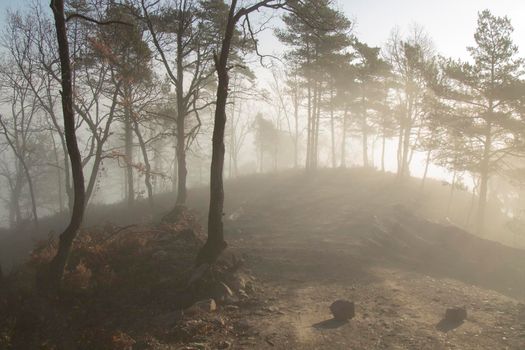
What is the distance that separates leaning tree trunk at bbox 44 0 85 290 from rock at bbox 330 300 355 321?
6580mm

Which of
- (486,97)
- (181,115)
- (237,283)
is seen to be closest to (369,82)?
(486,97)

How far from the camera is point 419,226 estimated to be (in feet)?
65.9

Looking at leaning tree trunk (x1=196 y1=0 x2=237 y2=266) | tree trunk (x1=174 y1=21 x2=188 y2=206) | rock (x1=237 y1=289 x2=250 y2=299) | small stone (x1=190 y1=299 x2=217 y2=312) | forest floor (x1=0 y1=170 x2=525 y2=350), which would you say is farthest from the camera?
tree trunk (x1=174 y1=21 x2=188 y2=206)

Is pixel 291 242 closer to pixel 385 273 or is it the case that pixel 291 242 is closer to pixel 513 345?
pixel 385 273

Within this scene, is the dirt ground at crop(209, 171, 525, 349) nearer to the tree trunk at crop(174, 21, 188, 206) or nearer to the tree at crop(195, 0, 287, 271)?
the tree at crop(195, 0, 287, 271)

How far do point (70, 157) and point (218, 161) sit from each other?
12.6 ft

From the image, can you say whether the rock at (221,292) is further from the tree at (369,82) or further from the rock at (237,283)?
the tree at (369,82)

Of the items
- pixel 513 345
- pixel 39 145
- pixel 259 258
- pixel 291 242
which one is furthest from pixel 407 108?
pixel 39 145

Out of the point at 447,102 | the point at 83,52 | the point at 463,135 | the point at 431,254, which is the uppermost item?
the point at 83,52

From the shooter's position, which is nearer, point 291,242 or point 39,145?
point 291,242

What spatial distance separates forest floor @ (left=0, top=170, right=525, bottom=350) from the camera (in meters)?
7.80

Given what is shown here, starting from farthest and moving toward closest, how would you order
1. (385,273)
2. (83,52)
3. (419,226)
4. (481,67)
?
(481,67)
(419,226)
(83,52)
(385,273)

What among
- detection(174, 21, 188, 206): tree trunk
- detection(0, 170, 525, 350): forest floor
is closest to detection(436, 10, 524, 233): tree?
detection(0, 170, 525, 350): forest floor

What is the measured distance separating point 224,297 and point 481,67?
21.1 metres
